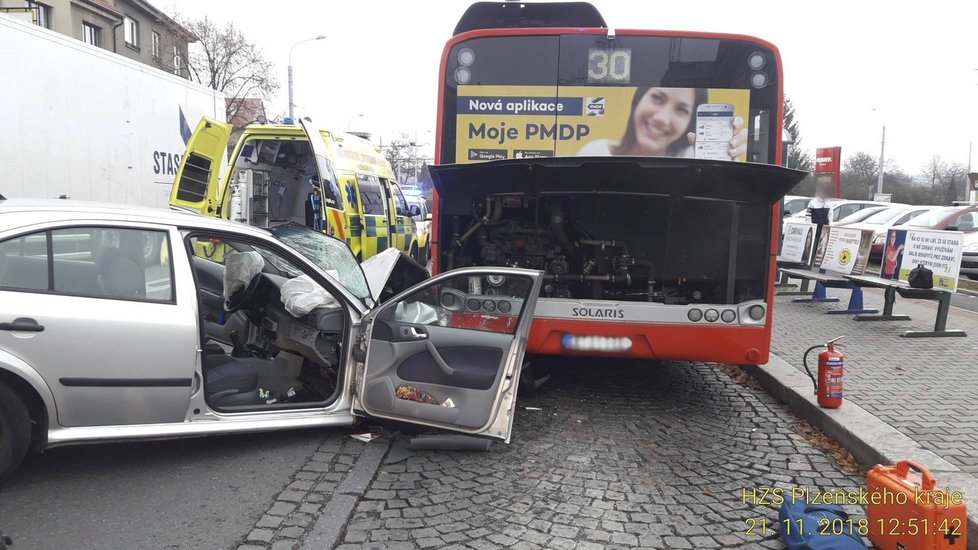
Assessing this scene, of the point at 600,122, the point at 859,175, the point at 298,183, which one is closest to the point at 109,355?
the point at 600,122

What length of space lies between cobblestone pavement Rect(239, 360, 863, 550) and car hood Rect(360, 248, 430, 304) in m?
1.09

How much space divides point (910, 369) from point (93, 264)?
22.5 feet

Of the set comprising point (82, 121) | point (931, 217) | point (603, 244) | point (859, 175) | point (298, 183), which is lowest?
point (603, 244)

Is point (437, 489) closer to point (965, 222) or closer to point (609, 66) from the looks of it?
point (609, 66)

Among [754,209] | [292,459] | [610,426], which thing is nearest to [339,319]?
[292,459]

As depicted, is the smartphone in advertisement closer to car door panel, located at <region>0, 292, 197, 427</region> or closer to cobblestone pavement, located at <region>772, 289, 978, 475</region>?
cobblestone pavement, located at <region>772, 289, 978, 475</region>

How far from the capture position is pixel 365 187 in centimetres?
1013

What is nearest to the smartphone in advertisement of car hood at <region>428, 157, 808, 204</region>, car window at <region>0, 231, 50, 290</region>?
car hood at <region>428, 157, 808, 204</region>

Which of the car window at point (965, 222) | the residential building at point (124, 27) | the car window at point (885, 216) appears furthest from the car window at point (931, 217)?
the residential building at point (124, 27)

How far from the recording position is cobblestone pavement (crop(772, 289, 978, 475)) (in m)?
4.55

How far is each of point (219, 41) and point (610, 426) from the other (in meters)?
33.5

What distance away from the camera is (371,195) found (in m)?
10.4

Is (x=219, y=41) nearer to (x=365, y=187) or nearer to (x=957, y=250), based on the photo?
(x=365, y=187)

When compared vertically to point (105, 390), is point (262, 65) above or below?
above
